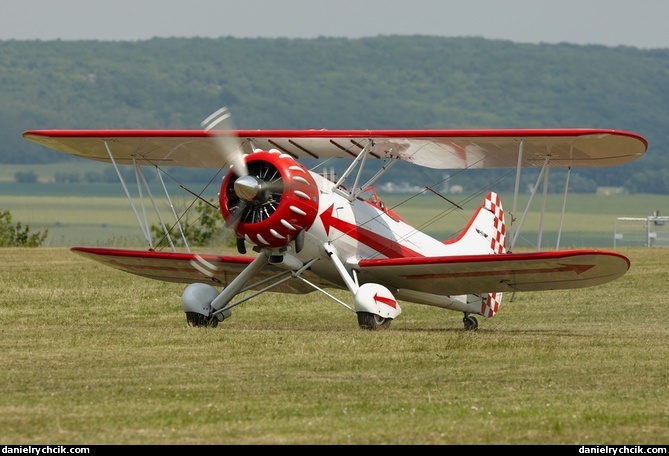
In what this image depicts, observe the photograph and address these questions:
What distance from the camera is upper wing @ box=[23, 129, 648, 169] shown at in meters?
16.6

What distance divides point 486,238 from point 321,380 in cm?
880

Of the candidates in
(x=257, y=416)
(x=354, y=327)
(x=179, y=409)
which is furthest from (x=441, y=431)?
(x=354, y=327)

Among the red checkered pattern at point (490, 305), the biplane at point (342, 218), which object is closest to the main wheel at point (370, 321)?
the biplane at point (342, 218)

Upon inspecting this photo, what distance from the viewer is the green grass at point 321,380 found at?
30.4 ft

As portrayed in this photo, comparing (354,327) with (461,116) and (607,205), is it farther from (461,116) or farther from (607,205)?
(461,116)

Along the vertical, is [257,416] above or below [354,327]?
below

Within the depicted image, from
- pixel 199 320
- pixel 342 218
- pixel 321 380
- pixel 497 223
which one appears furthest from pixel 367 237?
pixel 321 380

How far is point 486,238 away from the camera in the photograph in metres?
20.3

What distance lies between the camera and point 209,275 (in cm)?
1895

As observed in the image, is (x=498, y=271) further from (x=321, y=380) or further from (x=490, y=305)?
(x=321, y=380)

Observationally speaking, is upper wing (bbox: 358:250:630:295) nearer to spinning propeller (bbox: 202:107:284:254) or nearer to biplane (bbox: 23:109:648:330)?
biplane (bbox: 23:109:648:330)

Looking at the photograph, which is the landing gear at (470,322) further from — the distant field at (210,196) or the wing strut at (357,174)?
the distant field at (210,196)
